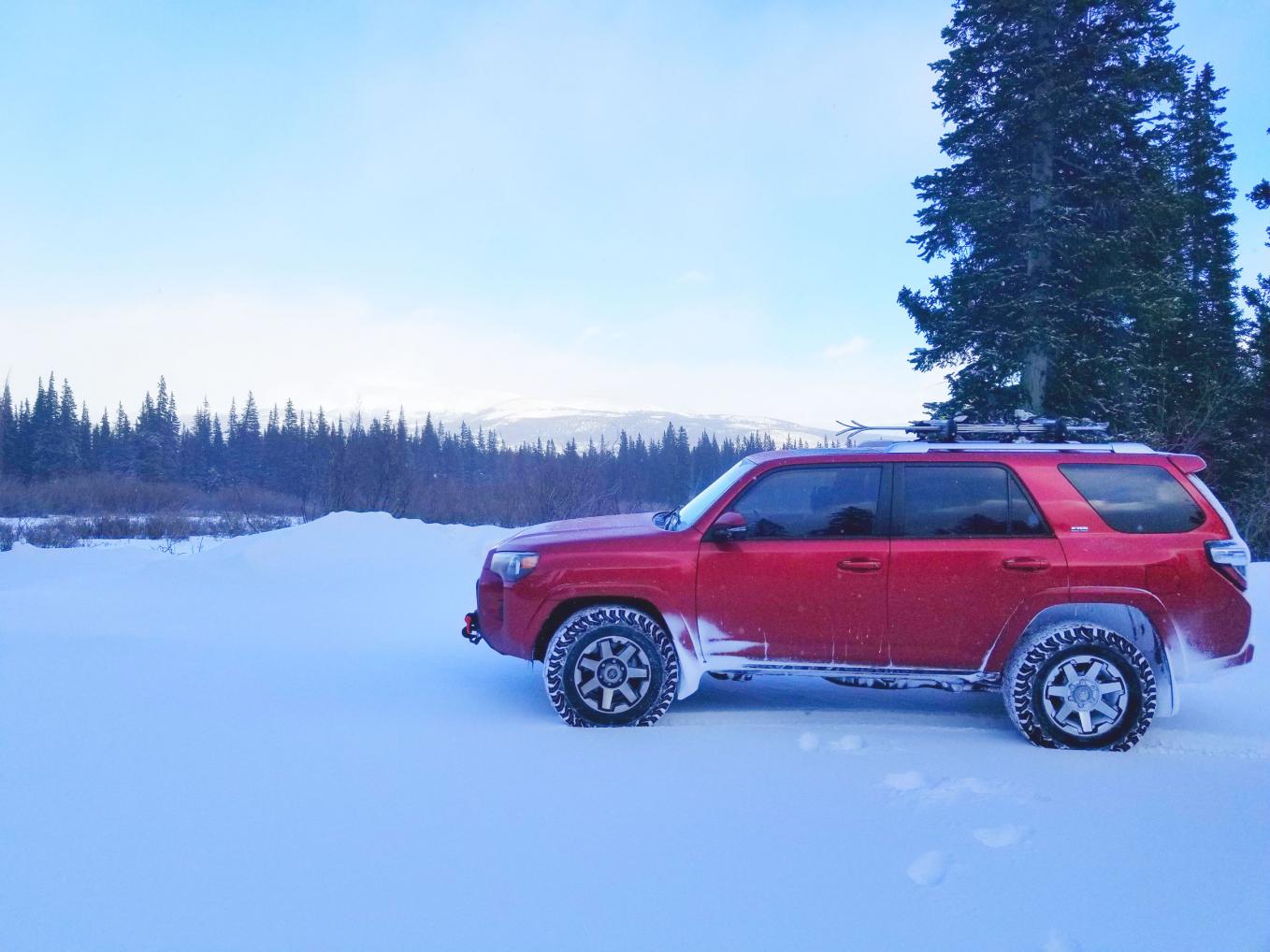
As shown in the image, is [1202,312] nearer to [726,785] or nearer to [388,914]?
[726,785]

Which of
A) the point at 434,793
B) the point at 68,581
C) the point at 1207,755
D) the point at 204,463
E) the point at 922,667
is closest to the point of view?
the point at 434,793

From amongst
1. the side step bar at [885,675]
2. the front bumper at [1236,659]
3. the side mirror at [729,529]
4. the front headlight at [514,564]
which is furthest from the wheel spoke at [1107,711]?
the front headlight at [514,564]

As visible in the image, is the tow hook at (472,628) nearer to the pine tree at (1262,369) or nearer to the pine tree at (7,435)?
the pine tree at (1262,369)

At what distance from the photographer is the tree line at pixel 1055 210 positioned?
16.8 metres

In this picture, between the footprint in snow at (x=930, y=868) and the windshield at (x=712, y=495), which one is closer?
the footprint in snow at (x=930, y=868)

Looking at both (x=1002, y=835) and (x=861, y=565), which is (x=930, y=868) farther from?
(x=861, y=565)

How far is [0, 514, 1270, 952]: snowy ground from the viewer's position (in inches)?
110

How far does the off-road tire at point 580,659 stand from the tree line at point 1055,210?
14729 mm

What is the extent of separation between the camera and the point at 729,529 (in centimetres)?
502

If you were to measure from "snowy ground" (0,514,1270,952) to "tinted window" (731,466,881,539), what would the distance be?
3.96 feet

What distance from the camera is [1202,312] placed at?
27.9 metres

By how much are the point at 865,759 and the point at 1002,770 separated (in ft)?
2.26

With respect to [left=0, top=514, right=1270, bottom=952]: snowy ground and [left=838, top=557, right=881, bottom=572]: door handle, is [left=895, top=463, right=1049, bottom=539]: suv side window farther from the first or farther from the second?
[left=0, top=514, right=1270, bottom=952]: snowy ground

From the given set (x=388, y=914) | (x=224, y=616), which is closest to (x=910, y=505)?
(x=388, y=914)
